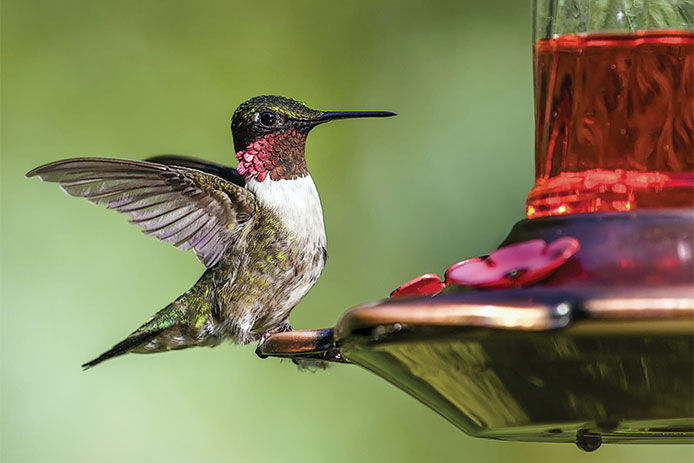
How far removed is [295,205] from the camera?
3.68m

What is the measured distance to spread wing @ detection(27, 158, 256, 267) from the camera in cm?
347

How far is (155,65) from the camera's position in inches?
259

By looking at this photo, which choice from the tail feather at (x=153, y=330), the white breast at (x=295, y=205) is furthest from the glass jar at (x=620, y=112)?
the tail feather at (x=153, y=330)

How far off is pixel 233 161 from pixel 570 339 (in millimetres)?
4979

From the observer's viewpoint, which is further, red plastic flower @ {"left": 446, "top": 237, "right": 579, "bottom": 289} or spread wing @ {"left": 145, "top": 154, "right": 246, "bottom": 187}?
spread wing @ {"left": 145, "top": 154, "right": 246, "bottom": 187}

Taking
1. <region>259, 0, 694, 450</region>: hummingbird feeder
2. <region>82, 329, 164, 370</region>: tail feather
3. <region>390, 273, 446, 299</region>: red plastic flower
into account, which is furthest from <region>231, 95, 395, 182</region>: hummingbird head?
<region>390, 273, 446, 299</region>: red plastic flower

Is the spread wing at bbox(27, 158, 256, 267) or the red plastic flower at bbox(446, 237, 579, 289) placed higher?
the red plastic flower at bbox(446, 237, 579, 289)

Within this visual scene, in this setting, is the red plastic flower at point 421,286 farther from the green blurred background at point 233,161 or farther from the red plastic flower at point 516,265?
the green blurred background at point 233,161

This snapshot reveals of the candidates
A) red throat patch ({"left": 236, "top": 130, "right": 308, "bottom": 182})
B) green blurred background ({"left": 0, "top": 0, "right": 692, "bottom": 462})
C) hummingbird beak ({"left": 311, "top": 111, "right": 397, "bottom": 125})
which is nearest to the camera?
hummingbird beak ({"left": 311, "top": 111, "right": 397, "bottom": 125})

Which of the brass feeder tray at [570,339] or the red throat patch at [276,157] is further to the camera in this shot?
the red throat patch at [276,157]

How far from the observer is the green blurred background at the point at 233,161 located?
18.7 ft

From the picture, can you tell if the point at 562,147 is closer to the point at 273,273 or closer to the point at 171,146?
the point at 273,273

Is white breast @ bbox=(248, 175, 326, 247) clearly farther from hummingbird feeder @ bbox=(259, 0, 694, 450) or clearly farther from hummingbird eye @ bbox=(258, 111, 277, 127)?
hummingbird feeder @ bbox=(259, 0, 694, 450)

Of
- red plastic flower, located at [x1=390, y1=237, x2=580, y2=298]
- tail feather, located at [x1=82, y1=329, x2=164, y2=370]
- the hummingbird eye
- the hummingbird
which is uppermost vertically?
the hummingbird eye
